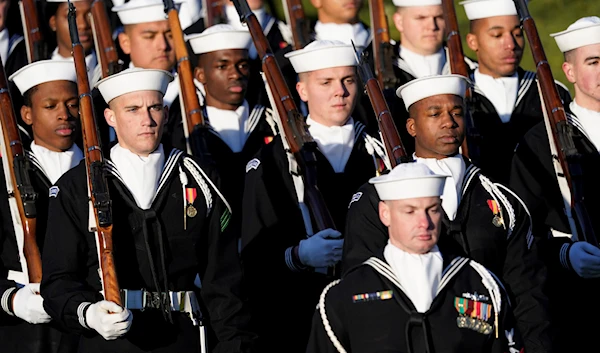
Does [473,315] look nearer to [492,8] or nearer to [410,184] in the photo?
[410,184]

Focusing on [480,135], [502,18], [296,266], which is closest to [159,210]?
→ [296,266]

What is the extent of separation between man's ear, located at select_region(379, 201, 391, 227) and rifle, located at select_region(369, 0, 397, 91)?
13.9 ft

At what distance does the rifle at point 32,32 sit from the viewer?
1436 centimetres

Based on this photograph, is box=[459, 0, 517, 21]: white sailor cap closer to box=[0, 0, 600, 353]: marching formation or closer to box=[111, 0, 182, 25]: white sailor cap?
box=[0, 0, 600, 353]: marching formation

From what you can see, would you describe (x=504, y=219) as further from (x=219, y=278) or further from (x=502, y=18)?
(x=502, y=18)

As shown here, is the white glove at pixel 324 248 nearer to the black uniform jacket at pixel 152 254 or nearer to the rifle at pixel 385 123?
the rifle at pixel 385 123

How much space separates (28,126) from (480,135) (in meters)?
3.61

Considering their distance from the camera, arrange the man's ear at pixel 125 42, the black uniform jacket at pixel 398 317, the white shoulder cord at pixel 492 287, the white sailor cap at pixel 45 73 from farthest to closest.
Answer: the man's ear at pixel 125 42 < the white sailor cap at pixel 45 73 < the white shoulder cord at pixel 492 287 < the black uniform jacket at pixel 398 317

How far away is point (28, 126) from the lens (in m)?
13.4

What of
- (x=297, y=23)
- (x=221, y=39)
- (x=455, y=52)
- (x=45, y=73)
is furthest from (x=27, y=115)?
(x=455, y=52)

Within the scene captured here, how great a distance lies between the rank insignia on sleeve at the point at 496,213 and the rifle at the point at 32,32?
205 inches

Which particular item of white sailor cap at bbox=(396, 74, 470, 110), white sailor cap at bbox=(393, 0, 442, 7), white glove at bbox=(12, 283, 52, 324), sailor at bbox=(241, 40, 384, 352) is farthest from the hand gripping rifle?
white glove at bbox=(12, 283, 52, 324)

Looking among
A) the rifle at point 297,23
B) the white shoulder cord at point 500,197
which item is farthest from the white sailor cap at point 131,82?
the rifle at point 297,23

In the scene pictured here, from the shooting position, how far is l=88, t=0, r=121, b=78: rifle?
14227mm
